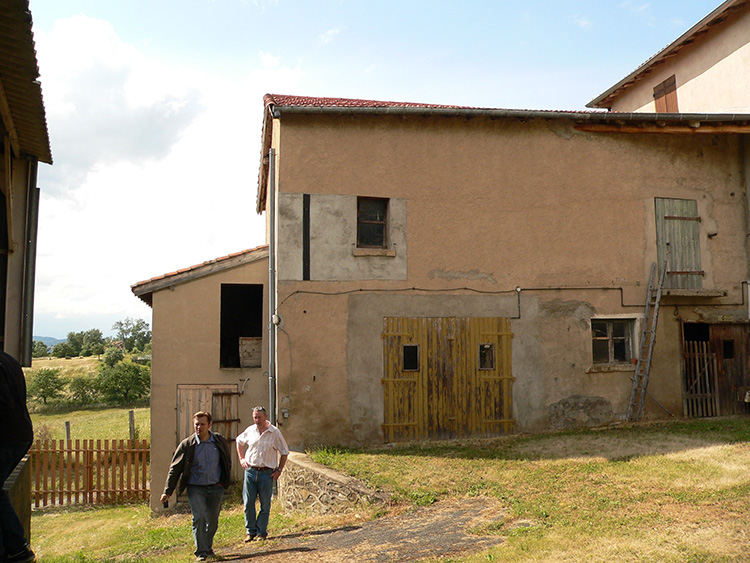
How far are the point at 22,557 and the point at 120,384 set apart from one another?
1404 inches

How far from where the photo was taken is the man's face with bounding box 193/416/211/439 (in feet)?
22.2

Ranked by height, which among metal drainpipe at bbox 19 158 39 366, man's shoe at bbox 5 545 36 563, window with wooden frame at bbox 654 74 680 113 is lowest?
man's shoe at bbox 5 545 36 563

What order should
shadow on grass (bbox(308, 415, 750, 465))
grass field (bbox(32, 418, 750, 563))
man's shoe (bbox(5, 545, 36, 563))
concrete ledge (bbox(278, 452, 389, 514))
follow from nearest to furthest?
man's shoe (bbox(5, 545, 36, 563)), grass field (bbox(32, 418, 750, 563)), concrete ledge (bbox(278, 452, 389, 514)), shadow on grass (bbox(308, 415, 750, 465))

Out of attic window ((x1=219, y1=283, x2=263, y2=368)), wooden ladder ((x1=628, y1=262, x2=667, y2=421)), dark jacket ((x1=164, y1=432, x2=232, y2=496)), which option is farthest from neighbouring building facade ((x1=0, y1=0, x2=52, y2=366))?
wooden ladder ((x1=628, y1=262, x2=667, y2=421))

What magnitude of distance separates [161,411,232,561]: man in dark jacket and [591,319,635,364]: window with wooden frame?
8253mm

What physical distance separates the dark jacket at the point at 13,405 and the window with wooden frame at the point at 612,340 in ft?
34.2

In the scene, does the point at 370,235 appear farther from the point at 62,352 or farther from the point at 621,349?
the point at 62,352

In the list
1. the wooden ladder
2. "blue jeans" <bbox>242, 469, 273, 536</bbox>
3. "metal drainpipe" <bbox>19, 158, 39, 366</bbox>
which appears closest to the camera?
"metal drainpipe" <bbox>19, 158, 39, 366</bbox>

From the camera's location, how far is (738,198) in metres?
13.2

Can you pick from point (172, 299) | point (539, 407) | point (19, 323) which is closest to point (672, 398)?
point (539, 407)

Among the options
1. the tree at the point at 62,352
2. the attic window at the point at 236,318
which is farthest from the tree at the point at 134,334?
the attic window at the point at 236,318

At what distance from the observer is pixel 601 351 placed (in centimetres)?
1239

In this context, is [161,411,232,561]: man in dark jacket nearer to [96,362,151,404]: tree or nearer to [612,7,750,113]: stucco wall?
[612,7,750,113]: stucco wall

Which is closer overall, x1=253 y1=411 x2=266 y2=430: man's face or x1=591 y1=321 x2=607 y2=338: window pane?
x1=253 y1=411 x2=266 y2=430: man's face
